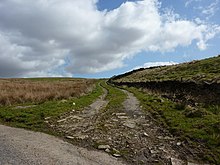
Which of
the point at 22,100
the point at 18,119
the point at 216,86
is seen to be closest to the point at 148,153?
the point at 18,119

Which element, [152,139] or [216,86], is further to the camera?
[216,86]

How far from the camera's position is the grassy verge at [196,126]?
9909 mm

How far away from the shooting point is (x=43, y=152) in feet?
31.1

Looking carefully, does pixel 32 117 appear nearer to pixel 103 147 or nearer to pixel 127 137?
pixel 127 137

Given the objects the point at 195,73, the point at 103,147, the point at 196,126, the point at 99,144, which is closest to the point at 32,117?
the point at 99,144

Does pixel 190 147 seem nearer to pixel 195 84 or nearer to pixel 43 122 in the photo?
pixel 43 122

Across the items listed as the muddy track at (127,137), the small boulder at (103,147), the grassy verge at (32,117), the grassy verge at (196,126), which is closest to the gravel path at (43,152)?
the small boulder at (103,147)

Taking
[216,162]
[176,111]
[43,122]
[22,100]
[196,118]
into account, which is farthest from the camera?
[22,100]

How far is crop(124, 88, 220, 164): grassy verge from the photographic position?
9909mm

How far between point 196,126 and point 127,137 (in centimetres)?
307

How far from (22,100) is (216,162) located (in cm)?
1862

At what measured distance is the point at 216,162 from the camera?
29.0ft

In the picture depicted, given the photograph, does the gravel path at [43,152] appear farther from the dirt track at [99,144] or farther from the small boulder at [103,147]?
the small boulder at [103,147]

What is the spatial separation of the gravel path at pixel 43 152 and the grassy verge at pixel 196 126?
3197 millimetres
